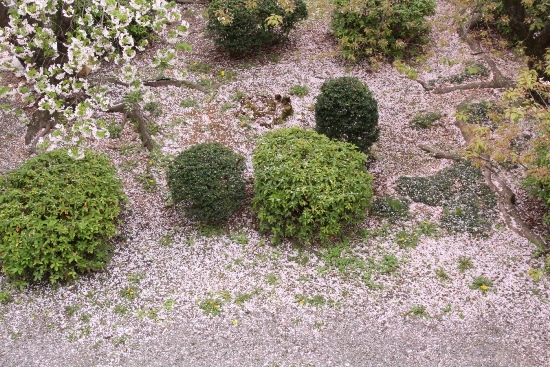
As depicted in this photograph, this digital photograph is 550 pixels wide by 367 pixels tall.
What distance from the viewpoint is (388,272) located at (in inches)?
217

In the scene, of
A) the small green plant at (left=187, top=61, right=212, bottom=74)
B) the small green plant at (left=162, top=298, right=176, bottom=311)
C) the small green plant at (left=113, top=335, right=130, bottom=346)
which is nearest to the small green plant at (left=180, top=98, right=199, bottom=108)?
the small green plant at (left=187, top=61, right=212, bottom=74)

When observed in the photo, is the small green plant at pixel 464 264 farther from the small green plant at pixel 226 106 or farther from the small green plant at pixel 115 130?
the small green plant at pixel 115 130

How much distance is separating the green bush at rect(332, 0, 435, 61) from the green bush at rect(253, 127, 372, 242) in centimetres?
325

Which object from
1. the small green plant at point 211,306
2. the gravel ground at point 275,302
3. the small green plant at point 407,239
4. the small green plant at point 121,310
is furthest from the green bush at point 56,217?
the small green plant at point 407,239

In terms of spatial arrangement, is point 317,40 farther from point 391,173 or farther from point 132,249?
point 132,249

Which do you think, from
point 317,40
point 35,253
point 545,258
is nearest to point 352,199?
point 545,258

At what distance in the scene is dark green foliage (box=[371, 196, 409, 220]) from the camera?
6.18 metres

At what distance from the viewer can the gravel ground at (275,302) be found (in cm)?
474

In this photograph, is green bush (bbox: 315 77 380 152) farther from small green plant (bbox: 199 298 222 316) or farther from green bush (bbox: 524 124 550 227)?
small green plant (bbox: 199 298 222 316)

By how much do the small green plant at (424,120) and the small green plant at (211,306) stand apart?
4.05 metres

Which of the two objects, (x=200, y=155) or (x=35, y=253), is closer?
(x=35, y=253)

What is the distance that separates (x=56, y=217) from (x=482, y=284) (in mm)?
4355

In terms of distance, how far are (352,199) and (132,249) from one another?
2.47 meters

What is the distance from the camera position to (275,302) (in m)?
5.20
